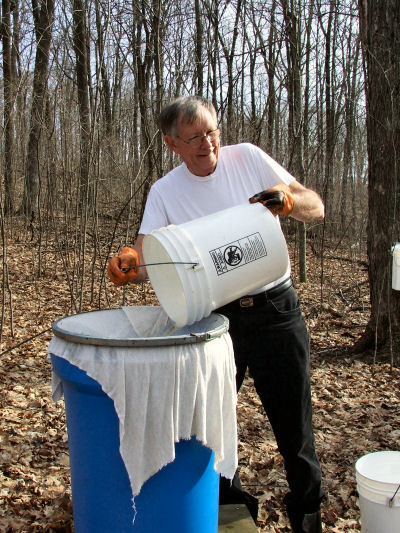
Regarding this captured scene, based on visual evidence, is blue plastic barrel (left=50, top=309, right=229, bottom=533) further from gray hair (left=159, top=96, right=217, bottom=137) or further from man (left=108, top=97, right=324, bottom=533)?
gray hair (left=159, top=96, right=217, bottom=137)

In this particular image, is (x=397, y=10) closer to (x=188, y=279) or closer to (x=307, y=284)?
(x=188, y=279)

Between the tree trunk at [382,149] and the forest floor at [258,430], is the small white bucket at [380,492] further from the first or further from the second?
the tree trunk at [382,149]

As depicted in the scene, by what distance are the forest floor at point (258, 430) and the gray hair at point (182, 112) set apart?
1919mm

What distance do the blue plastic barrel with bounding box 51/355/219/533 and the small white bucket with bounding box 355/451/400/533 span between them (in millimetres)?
770

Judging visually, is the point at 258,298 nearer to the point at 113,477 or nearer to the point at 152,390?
the point at 152,390

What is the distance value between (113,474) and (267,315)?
874 millimetres

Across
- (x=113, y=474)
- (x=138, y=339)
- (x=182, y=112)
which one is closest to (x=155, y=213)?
(x=182, y=112)

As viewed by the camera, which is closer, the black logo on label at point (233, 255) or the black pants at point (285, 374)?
the black logo on label at point (233, 255)

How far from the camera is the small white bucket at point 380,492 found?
2.01 metres

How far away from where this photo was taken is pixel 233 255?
73.5 inches

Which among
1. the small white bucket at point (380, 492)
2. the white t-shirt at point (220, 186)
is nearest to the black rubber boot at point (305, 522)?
the small white bucket at point (380, 492)

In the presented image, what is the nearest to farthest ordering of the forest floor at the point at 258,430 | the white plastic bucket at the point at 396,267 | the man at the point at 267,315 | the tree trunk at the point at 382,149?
the man at the point at 267,315
the forest floor at the point at 258,430
the white plastic bucket at the point at 396,267
the tree trunk at the point at 382,149

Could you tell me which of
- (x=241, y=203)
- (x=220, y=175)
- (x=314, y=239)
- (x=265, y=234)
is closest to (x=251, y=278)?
(x=265, y=234)

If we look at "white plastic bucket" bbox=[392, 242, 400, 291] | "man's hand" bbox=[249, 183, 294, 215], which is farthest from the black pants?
"white plastic bucket" bbox=[392, 242, 400, 291]
